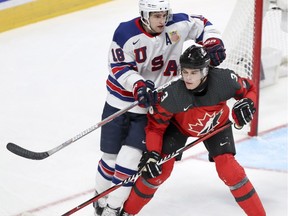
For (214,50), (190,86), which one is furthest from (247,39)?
(190,86)

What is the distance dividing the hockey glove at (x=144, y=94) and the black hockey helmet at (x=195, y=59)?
0.19 m

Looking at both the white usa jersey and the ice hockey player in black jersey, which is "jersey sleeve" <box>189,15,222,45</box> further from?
the ice hockey player in black jersey

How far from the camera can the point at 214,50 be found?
371cm

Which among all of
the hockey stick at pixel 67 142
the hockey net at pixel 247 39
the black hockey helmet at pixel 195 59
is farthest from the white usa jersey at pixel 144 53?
the hockey net at pixel 247 39

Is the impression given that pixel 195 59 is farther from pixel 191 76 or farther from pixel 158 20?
pixel 158 20

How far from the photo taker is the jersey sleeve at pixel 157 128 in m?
3.62

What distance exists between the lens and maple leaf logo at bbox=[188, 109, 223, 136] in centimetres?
365

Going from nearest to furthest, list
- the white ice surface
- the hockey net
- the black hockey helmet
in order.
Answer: the black hockey helmet → the white ice surface → the hockey net

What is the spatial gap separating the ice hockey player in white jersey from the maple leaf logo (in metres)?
0.24

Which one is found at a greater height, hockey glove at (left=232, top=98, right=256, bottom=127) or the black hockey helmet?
the black hockey helmet

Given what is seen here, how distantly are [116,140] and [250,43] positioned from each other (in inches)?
62.1

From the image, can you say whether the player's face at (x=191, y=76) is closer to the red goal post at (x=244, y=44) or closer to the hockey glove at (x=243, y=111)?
the hockey glove at (x=243, y=111)

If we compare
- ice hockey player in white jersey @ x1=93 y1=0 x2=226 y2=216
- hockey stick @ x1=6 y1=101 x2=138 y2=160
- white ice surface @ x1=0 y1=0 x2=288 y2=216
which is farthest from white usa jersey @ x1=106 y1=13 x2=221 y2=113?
white ice surface @ x1=0 y1=0 x2=288 y2=216

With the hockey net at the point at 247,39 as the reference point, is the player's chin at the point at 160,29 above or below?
above
